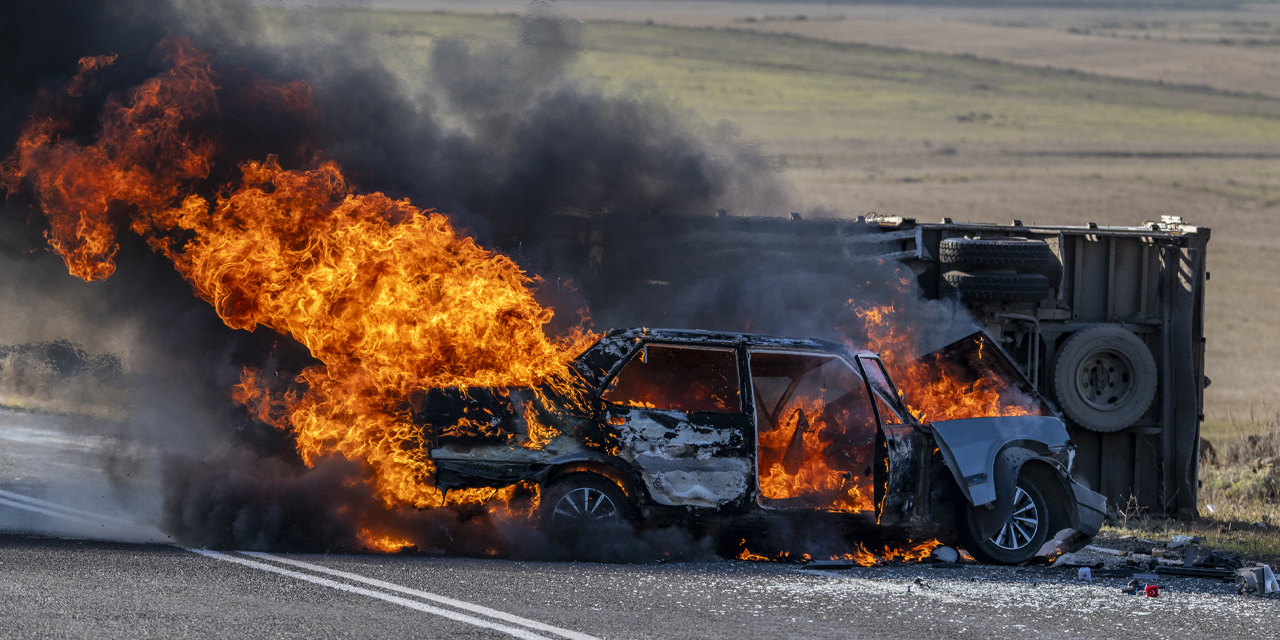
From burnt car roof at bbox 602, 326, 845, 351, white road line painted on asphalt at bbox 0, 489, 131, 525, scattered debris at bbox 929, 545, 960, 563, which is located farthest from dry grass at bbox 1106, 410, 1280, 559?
white road line painted on asphalt at bbox 0, 489, 131, 525

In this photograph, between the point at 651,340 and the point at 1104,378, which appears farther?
the point at 1104,378

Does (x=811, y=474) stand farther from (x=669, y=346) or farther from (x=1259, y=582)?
(x=1259, y=582)

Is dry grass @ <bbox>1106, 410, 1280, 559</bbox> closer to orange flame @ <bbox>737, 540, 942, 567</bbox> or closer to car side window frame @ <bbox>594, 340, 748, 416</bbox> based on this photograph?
orange flame @ <bbox>737, 540, 942, 567</bbox>

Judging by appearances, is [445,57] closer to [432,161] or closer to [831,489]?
[432,161]

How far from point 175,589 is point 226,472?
5.91ft

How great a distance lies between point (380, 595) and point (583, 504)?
1.68 meters

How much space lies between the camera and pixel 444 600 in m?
6.85

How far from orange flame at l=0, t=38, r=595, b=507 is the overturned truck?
2.29 metres

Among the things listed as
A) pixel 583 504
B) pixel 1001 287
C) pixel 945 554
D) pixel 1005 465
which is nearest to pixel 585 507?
pixel 583 504

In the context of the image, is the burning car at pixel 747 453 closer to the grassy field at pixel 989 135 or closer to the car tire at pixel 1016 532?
the car tire at pixel 1016 532

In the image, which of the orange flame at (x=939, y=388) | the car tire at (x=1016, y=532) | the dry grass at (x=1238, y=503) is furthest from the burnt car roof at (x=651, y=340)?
the dry grass at (x=1238, y=503)

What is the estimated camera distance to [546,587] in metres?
7.29

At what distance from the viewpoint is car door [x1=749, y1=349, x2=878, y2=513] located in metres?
8.44

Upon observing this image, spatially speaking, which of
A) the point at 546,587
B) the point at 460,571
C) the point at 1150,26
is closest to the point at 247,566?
the point at 460,571
